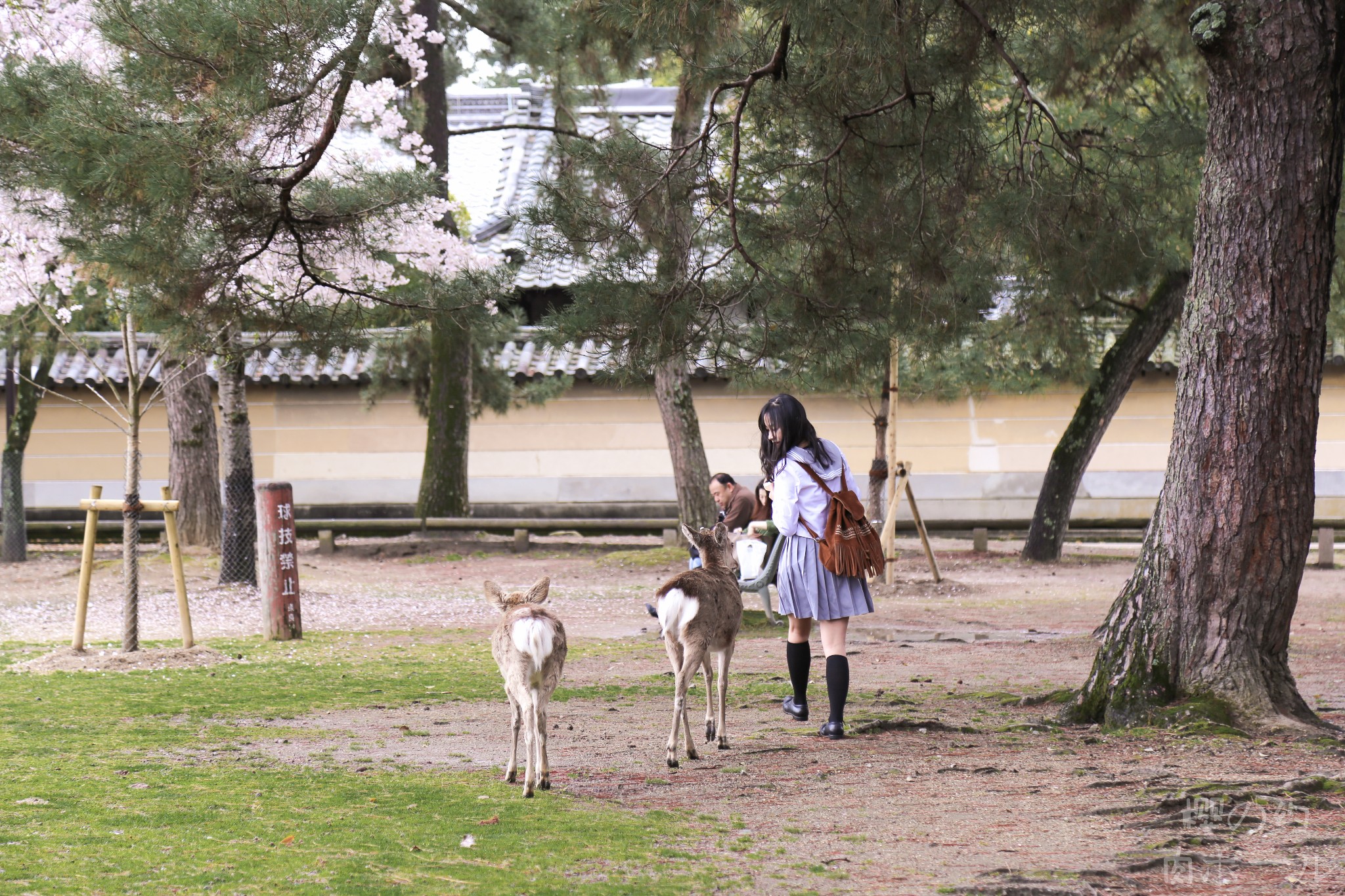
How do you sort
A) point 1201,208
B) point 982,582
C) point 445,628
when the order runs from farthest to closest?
point 982,582, point 445,628, point 1201,208

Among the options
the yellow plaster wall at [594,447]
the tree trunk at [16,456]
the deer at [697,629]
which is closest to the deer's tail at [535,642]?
the deer at [697,629]

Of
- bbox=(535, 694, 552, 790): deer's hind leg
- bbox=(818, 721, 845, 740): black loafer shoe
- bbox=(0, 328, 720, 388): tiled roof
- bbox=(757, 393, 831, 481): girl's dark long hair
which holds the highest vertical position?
bbox=(0, 328, 720, 388): tiled roof

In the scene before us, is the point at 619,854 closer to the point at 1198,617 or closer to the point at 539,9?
the point at 1198,617

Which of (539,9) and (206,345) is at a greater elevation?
(539,9)

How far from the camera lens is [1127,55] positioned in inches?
337

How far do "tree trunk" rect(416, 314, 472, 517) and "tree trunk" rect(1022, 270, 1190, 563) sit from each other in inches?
294

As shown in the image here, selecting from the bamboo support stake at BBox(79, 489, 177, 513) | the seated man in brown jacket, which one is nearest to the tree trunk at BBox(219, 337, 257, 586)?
the bamboo support stake at BBox(79, 489, 177, 513)

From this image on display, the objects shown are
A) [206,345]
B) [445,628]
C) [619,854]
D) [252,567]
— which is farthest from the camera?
[252,567]

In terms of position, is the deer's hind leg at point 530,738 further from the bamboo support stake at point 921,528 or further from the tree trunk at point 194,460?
the tree trunk at point 194,460

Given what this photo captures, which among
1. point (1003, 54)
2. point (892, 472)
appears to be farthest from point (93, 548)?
point (892, 472)

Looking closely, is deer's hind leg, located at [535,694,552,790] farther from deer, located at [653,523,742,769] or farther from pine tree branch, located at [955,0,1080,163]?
pine tree branch, located at [955,0,1080,163]

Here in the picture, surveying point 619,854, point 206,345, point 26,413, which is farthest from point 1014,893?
point 26,413

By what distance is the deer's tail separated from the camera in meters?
4.32

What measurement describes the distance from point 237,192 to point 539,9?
413 inches
